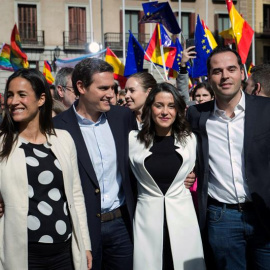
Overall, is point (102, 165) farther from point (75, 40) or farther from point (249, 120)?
point (75, 40)

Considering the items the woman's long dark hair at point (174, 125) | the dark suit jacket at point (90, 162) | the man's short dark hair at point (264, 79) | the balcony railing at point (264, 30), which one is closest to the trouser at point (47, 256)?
the dark suit jacket at point (90, 162)

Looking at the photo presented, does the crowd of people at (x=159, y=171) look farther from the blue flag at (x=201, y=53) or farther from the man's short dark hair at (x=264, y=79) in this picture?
the blue flag at (x=201, y=53)

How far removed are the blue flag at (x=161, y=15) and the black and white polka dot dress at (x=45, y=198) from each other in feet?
19.9

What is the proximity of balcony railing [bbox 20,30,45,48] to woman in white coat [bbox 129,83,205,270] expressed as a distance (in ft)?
77.1

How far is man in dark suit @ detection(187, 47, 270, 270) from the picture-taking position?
3424mm

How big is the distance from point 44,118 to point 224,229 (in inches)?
60.7

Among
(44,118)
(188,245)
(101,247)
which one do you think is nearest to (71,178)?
(44,118)

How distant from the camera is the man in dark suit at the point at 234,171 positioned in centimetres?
342

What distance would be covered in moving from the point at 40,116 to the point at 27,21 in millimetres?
24908

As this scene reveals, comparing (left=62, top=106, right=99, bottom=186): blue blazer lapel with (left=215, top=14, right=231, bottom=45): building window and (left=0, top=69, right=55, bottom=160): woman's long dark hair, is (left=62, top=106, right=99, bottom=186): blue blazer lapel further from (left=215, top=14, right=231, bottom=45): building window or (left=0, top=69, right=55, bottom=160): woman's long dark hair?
(left=215, top=14, right=231, bottom=45): building window

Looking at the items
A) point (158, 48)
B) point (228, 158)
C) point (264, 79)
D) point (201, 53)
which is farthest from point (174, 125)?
point (158, 48)

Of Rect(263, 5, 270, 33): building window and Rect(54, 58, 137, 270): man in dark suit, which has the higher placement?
Rect(263, 5, 270, 33): building window

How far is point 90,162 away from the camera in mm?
3539

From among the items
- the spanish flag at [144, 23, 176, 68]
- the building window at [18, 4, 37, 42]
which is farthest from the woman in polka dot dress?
the building window at [18, 4, 37, 42]
